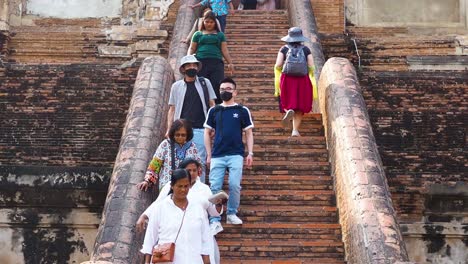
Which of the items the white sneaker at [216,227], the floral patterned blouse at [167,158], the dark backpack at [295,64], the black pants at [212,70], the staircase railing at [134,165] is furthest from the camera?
the black pants at [212,70]

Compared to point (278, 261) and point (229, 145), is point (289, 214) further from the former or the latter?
point (229, 145)

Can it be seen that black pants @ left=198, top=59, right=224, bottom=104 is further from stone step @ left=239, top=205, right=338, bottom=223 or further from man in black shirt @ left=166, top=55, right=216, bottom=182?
stone step @ left=239, top=205, right=338, bottom=223

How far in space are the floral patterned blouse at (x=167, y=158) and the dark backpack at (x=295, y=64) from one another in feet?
8.82

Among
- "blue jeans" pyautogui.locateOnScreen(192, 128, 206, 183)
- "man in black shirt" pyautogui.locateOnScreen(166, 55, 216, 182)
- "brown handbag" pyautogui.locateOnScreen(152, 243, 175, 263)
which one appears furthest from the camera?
"man in black shirt" pyautogui.locateOnScreen(166, 55, 216, 182)

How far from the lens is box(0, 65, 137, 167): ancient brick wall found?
1407 centimetres

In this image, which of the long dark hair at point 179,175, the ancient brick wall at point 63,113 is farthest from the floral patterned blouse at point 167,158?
the ancient brick wall at point 63,113

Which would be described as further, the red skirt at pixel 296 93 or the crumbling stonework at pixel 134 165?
the red skirt at pixel 296 93

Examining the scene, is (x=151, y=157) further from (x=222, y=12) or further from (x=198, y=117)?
(x=222, y=12)

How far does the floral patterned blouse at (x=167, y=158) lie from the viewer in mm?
9820

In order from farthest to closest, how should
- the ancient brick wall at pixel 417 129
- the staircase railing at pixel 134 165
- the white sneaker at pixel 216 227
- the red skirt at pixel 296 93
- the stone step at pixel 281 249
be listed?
the ancient brick wall at pixel 417 129
the red skirt at pixel 296 93
the stone step at pixel 281 249
the white sneaker at pixel 216 227
the staircase railing at pixel 134 165

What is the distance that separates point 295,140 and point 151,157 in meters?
1.88

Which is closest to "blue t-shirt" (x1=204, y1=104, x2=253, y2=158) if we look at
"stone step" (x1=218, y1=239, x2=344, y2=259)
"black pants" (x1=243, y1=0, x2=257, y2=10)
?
"stone step" (x1=218, y1=239, x2=344, y2=259)

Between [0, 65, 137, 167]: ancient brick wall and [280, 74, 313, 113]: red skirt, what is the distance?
2612 mm

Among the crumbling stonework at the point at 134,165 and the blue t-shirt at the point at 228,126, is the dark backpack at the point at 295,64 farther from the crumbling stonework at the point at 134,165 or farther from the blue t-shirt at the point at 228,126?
the blue t-shirt at the point at 228,126
